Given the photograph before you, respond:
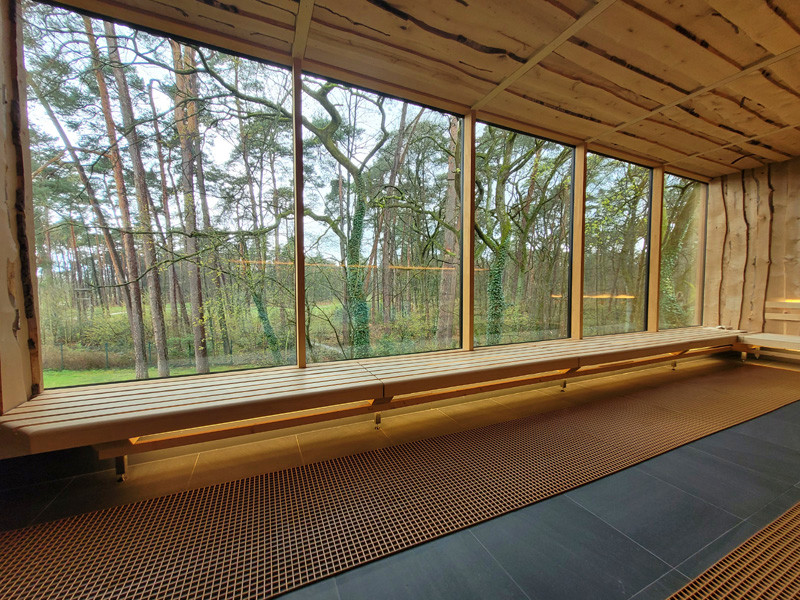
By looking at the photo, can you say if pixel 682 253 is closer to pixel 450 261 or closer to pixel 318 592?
pixel 450 261

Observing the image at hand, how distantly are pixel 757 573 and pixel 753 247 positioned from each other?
4.79 m

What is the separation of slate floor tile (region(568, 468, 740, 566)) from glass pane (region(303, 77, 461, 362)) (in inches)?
59.0

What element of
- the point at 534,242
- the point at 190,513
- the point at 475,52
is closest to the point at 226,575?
the point at 190,513

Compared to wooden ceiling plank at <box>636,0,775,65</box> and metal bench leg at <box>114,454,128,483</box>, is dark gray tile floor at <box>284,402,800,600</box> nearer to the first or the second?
metal bench leg at <box>114,454,128,483</box>

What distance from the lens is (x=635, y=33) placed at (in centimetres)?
178

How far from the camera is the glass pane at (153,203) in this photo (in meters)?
1.73

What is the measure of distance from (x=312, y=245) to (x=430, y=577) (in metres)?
2.38

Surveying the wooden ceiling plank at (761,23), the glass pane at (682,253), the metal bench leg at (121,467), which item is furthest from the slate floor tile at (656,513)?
the glass pane at (682,253)

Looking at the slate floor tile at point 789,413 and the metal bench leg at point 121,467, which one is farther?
the slate floor tile at point 789,413

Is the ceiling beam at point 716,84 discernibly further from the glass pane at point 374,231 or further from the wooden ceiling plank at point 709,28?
the glass pane at point 374,231

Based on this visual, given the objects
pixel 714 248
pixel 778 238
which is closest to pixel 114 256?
pixel 714 248

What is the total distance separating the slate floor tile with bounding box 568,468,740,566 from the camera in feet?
3.69

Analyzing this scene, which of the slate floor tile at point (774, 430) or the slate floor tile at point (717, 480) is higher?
the slate floor tile at point (717, 480)

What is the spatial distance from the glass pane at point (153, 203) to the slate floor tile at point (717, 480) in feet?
7.88
